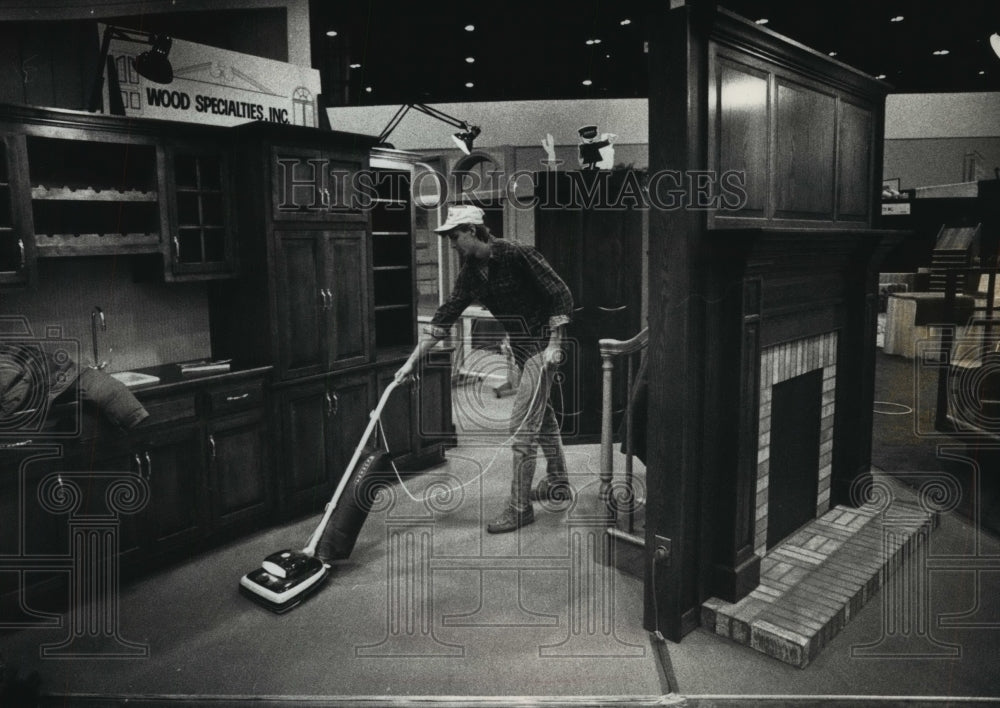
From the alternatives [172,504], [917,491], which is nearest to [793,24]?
[917,491]

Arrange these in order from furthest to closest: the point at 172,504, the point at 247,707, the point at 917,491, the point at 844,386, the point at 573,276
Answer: the point at 573,276, the point at 917,491, the point at 844,386, the point at 172,504, the point at 247,707

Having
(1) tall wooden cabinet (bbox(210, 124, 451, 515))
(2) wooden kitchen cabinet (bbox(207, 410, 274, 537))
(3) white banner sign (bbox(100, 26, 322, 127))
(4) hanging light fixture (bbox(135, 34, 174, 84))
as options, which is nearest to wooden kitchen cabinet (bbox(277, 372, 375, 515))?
(1) tall wooden cabinet (bbox(210, 124, 451, 515))

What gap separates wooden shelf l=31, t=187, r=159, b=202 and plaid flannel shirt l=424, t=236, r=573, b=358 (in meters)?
1.55

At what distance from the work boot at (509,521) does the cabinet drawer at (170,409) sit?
63.6 inches

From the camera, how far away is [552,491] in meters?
4.33

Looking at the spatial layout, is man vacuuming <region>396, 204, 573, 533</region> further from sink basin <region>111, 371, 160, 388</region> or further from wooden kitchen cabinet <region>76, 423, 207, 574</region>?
sink basin <region>111, 371, 160, 388</region>

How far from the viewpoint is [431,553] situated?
368 cm

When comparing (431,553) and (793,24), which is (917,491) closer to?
(431,553)

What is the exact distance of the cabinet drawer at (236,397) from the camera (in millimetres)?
3664

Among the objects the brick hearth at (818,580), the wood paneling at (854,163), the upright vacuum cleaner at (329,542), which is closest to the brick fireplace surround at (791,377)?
the brick hearth at (818,580)

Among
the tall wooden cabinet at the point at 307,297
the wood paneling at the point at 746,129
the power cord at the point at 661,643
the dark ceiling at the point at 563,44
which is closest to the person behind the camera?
the power cord at the point at 661,643

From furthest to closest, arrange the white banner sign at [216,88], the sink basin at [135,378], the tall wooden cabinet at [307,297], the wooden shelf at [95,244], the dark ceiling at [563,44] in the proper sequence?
the dark ceiling at [563,44] < the tall wooden cabinet at [307,297] < the white banner sign at [216,88] < the sink basin at [135,378] < the wooden shelf at [95,244]

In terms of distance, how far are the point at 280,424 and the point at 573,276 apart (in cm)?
278

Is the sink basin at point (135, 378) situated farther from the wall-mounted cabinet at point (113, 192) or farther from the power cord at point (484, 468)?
the power cord at point (484, 468)
